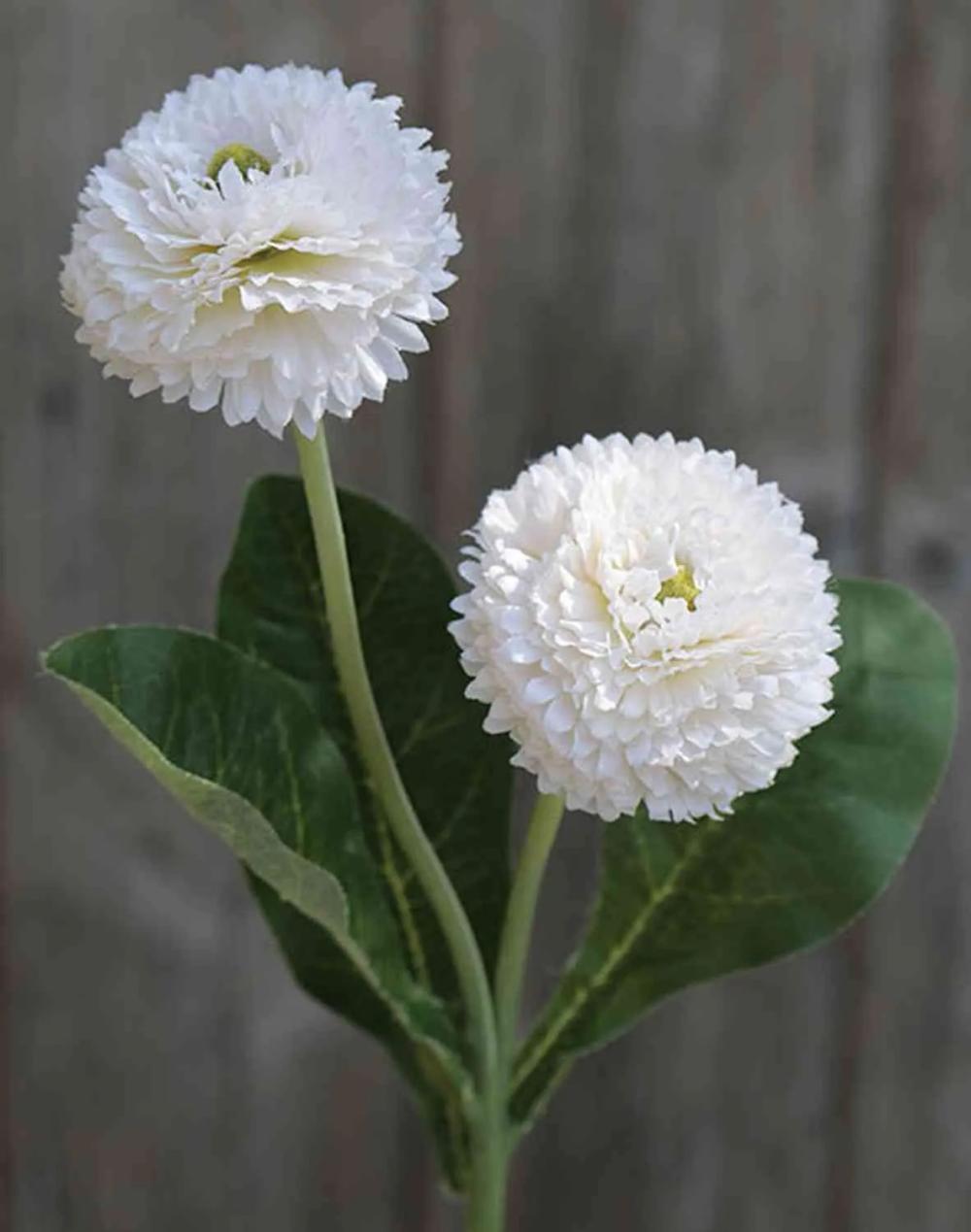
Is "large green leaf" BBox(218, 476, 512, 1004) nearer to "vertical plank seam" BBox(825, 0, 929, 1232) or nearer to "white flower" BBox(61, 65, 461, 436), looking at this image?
"white flower" BBox(61, 65, 461, 436)

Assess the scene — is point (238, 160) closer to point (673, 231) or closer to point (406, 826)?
point (406, 826)

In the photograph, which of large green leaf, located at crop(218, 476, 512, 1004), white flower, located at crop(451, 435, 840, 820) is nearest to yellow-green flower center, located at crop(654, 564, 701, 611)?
white flower, located at crop(451, 435, 840, 820)

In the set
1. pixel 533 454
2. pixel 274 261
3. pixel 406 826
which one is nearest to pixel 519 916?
pixel 406 826

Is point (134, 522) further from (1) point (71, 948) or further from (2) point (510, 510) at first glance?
(2) point (510, 510)

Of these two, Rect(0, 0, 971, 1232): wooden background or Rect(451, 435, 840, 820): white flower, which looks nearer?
Rect(451, 435, 840, 820): white flower

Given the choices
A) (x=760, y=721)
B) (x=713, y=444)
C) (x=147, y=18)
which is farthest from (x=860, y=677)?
(x=147, y=18)

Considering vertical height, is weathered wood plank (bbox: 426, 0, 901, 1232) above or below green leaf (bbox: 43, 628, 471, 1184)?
above
